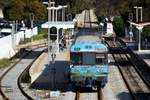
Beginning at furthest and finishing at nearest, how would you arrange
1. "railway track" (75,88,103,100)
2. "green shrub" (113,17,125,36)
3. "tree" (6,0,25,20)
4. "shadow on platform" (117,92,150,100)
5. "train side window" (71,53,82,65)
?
1. "green shrub" (113,17,125,36)
2. "tree" (6,0,25,20)
3. "train side window" (71,53,82,65)
4. "railway track" (75,88,103,100)
5. "shadow on platform" (117,92,150,100)

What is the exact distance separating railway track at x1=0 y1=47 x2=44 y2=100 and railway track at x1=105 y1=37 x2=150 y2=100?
236 inches

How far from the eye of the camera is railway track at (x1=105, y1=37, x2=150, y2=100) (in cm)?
3043

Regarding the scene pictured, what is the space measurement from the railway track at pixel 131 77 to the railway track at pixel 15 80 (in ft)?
19.7

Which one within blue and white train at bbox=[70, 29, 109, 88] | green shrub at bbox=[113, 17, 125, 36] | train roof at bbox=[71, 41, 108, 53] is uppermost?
train roof at bbox=[71, 41, 108, 53]

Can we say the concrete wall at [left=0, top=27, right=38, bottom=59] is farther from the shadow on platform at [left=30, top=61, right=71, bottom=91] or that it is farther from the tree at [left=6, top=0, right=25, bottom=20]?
the shadow on platform at [left=30, top=61, right=71, bottom=91]

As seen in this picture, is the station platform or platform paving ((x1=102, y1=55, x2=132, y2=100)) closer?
platform paving ((x1=102, y1=55, x2=132, y2=100))

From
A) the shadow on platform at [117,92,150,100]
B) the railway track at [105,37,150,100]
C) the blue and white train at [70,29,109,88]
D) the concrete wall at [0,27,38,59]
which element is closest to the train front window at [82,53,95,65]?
the blue and white train at [70,29,109,88]

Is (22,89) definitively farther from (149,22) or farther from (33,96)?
(149,22)

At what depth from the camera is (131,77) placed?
38375 millimetres

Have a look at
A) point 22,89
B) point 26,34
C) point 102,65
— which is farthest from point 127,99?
point 26,34

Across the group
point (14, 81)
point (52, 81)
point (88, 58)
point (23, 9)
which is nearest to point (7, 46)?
point (14, 81)

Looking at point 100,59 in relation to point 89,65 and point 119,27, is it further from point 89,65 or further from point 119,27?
point 119,27

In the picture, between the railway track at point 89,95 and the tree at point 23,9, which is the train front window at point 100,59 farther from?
the tree at point 23,9

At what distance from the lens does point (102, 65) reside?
3059 cm
